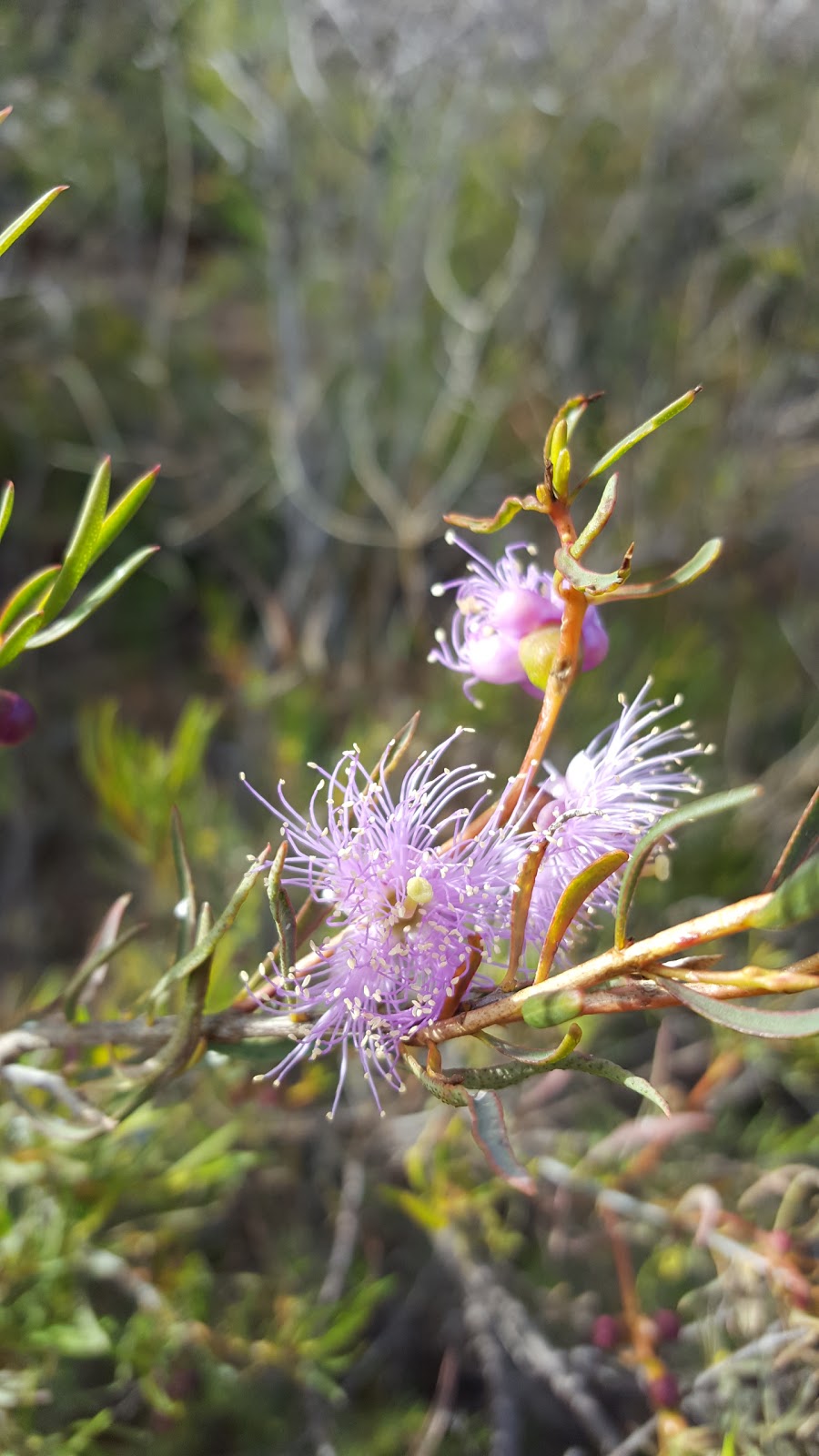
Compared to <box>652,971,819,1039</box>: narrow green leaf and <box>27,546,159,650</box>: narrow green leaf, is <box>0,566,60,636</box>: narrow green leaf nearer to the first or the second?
<box>27,546,159,650</box>: narrow green leaf

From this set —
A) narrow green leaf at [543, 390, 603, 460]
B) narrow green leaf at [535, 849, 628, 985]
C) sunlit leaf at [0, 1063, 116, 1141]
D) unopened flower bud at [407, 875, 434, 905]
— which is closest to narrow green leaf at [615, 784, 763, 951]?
narrow green leaf at [535, 849, 628, 985]

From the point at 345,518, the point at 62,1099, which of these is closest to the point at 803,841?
the point at 62,1099

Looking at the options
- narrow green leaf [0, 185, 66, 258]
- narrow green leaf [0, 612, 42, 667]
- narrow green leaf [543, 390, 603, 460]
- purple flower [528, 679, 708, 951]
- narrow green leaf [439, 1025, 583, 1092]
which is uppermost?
narrow green leaf [0, 185, 66, 258]

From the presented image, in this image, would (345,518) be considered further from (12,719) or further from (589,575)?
(589,575)

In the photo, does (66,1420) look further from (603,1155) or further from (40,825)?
(40,825)

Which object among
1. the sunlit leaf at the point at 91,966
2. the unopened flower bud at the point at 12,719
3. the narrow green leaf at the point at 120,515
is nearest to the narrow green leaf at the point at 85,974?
the sunlit leaf at the point at 91,966
